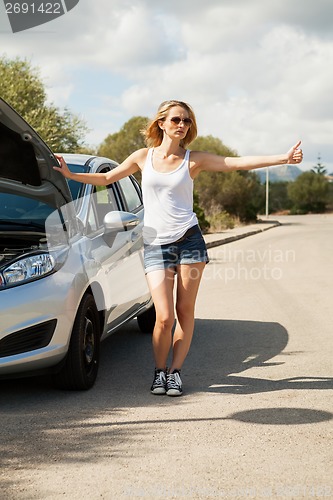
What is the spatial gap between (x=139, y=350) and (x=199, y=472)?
→ 3.63 metres

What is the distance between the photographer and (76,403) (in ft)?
18.7

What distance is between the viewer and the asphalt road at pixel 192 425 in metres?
4.07

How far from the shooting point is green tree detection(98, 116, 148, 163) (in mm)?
41875

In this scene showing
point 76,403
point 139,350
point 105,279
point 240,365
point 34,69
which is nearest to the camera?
point 76,403

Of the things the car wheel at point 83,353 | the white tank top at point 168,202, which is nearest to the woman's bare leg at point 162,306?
the white tank top at point 168,202

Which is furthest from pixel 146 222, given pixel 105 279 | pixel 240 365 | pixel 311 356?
pixel 311 356

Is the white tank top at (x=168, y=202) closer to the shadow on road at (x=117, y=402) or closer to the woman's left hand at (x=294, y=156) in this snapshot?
the woman's left hand at (x=294, y=156)

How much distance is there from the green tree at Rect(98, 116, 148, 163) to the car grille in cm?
3612

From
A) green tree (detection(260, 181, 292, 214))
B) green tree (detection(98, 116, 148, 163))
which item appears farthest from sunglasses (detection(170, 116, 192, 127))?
green tree (detection(260, 181, 292, 214))

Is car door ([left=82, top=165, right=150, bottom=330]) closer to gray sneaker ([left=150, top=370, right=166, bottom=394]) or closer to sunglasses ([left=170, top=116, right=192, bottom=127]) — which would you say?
gray sneaker ([left=150, top=370, right=166, bottom=394])

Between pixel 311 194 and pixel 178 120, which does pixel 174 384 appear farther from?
pixel 311 194

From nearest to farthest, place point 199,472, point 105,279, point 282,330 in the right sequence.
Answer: point 199,472
point 105,279
point 282,330

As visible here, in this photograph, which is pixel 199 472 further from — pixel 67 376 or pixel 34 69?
pixel 34 69

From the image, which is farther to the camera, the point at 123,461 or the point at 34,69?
the point at 34,69
